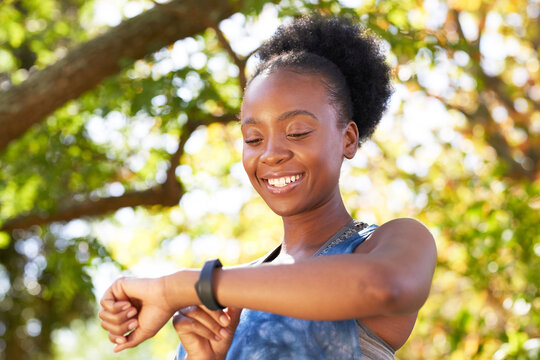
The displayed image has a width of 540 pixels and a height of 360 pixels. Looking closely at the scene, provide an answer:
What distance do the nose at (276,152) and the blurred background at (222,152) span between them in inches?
45.8

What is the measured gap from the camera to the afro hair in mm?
1994

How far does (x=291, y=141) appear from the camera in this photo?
181cm

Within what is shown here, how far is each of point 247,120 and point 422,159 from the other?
5283mm

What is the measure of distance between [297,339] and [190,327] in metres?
0.30

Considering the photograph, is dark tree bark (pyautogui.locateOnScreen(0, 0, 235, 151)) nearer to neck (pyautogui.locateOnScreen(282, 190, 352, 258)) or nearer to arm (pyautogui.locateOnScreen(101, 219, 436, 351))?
neck (pyautogui.locateOnScreen(282, 190, 352, 258))

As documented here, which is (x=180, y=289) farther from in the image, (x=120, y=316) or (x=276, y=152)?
(x=276, y=152)

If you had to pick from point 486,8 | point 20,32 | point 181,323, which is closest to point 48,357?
point 20,32

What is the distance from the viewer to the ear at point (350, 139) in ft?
6.47

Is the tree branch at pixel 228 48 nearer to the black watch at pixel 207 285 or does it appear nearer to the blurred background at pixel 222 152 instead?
the blurred background at pixel 222 152

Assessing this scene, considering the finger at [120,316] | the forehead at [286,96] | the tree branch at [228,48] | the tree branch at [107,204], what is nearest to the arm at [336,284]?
the finger at [120,316]

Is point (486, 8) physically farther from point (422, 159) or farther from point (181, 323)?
point (181, 323)

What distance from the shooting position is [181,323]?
182cm

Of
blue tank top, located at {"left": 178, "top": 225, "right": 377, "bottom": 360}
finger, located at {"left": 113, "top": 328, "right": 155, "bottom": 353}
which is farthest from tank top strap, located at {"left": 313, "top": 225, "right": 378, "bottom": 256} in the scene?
finger, located at {"left": 113, "top": 328, "right": 155, "bottom": 353}

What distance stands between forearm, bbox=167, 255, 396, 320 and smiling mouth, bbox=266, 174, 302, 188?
40cm
